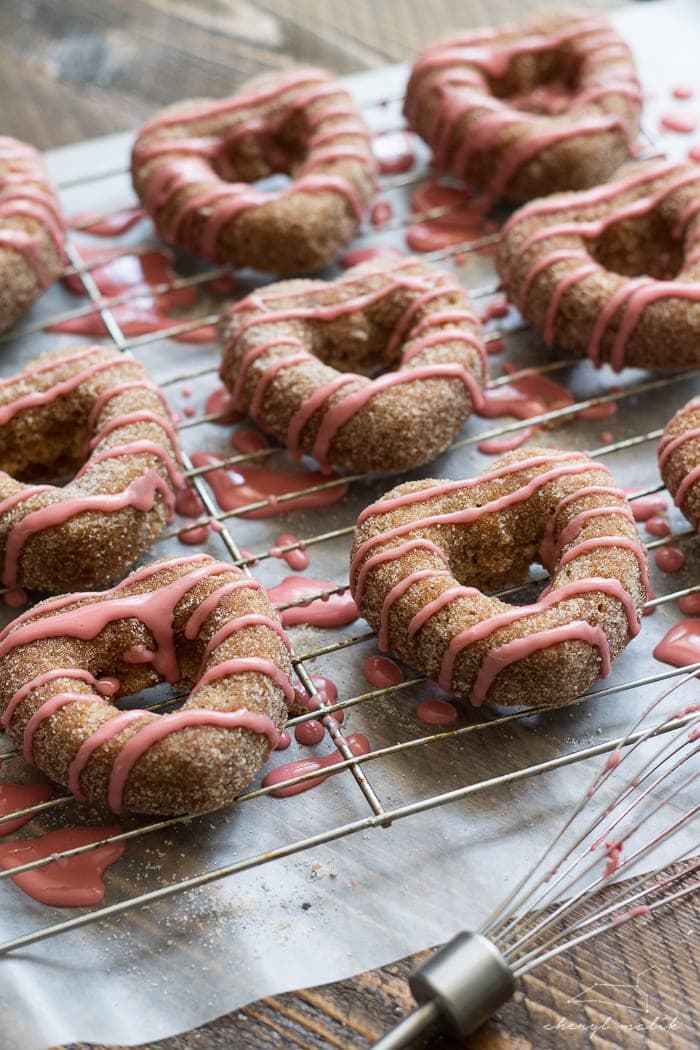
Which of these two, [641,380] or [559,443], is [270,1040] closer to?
[559,443]

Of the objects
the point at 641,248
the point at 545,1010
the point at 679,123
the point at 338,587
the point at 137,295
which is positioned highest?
the point at 679,123

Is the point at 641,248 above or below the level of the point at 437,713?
above

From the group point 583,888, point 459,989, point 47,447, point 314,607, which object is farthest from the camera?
point 47,447

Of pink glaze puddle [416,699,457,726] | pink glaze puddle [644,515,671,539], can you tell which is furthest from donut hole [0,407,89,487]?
pink glaze puddle [644,515,671,539]

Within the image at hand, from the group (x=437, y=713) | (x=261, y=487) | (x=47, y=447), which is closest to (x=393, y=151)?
(x=261, y=487)

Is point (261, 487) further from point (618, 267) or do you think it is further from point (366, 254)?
point (618, 267)

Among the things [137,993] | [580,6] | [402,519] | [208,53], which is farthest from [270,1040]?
[580,6]

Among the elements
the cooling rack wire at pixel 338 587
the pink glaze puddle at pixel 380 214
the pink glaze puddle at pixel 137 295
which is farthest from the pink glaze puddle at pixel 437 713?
the pink glaze puddle at pixel 380 214
